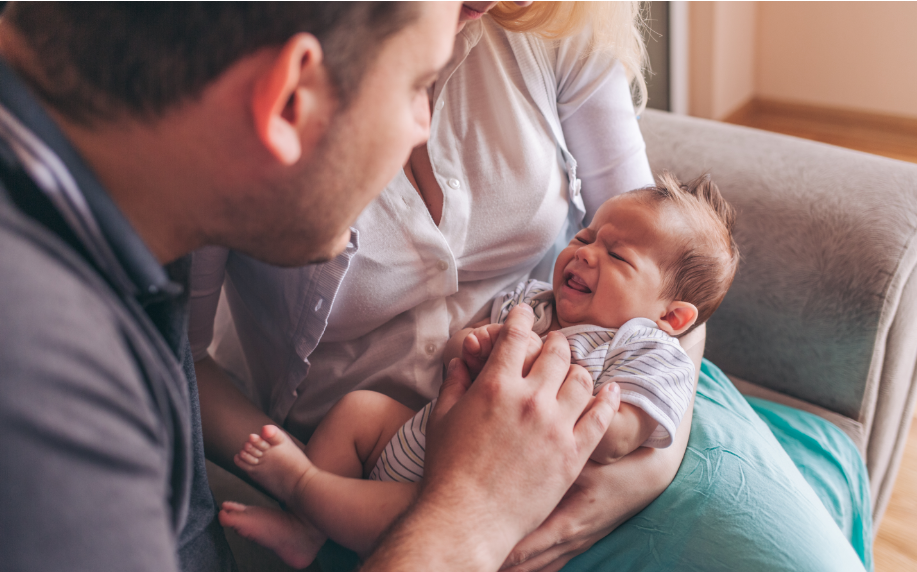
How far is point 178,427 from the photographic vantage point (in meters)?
0.55

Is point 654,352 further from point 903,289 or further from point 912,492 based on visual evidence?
point 912,492

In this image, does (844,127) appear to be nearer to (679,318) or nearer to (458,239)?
(679,318)

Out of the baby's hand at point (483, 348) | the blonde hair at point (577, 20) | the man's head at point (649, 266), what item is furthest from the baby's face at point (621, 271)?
the blonde hair at point (577, 20)

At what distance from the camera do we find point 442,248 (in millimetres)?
932

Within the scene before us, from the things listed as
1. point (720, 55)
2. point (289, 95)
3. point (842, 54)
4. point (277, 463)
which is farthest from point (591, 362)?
point (842, 54)

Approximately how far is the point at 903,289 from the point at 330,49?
1072 millimetres

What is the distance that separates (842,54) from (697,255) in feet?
8.31

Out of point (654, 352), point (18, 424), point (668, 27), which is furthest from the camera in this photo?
point (668, 27)

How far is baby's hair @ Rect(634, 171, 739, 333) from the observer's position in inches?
40.8

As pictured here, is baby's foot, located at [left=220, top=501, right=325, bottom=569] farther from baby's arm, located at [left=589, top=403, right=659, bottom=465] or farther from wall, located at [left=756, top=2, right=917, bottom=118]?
wall, located at [left=756, top=2, right=917, bottom=118]

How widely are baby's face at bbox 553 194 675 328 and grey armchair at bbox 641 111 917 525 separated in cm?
31

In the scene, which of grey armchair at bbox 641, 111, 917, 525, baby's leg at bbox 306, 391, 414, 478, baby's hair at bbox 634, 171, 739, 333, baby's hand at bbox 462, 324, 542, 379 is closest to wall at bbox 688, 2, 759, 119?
grey armchair at bbox 641, 111, 917, 525

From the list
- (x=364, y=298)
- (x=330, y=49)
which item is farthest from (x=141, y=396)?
(x=364, y=298)

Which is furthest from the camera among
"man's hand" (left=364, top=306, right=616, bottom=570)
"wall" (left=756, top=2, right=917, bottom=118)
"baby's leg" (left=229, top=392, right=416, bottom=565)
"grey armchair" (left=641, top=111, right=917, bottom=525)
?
"wall" (left=756, top=2, right=917, bottom=118)
